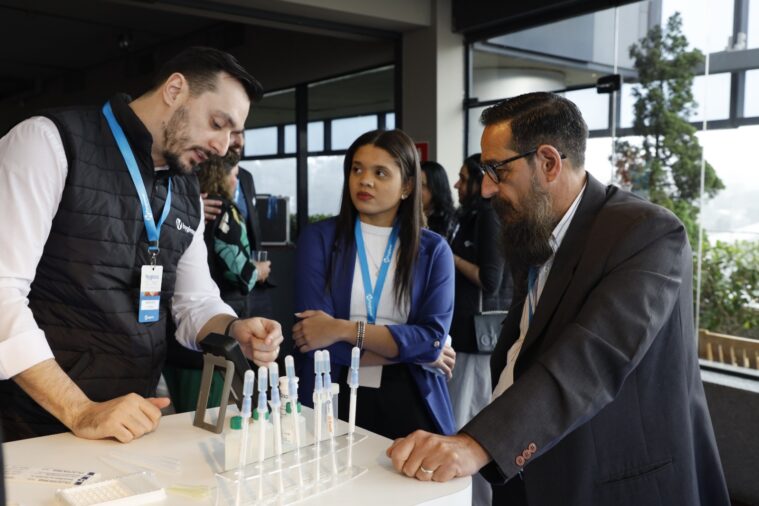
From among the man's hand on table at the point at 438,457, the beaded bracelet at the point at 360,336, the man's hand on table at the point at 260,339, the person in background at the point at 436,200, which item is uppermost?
the person in background at the point at 436,200

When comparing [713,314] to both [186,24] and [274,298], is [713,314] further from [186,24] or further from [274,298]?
[186,24]

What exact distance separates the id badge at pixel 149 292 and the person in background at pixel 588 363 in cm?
80

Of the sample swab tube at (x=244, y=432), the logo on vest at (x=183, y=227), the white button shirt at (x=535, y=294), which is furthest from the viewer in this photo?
the logo on vest at (x=183, y=227)

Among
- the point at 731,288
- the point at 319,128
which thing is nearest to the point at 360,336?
the point at 731,288

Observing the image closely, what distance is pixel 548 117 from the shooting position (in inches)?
67.1

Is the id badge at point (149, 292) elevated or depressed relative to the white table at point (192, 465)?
elevated

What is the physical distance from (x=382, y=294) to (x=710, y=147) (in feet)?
9.16

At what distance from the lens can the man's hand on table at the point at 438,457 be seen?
52.2 inches

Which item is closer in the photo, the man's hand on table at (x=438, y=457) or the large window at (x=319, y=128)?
the man's hand on table at (x=438, y=457)

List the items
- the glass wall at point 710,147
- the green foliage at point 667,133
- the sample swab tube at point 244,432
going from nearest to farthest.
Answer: the sample swab tube at point 244,432, the glass wall at point 710,147, the green foliage at point 667,133

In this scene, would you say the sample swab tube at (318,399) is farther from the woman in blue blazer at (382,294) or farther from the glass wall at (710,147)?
the glass wall at (710,147)

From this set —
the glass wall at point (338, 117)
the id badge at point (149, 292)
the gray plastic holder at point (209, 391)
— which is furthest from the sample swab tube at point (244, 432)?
the glass wall at point (338, 117)

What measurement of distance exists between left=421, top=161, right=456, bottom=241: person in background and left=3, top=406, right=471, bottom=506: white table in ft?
8.24

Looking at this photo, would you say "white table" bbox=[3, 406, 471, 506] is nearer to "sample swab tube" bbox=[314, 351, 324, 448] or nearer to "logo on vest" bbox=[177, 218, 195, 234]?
"sample swab tube" bbox=[314, 351, 324, 448]
